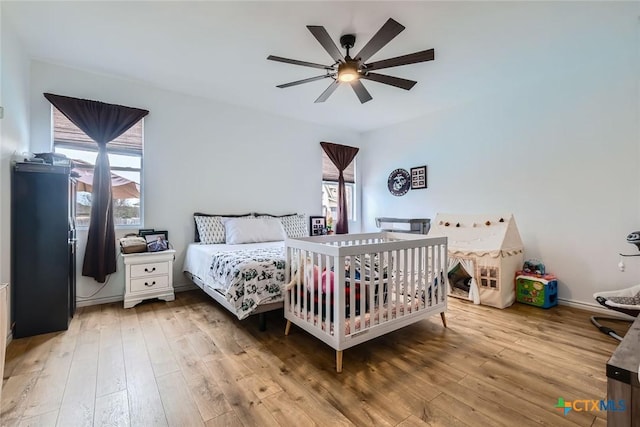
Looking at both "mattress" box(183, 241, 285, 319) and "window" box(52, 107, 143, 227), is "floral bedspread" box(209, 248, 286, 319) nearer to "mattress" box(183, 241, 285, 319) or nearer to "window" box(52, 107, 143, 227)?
"mattress" box(183, 241, 285, 319)

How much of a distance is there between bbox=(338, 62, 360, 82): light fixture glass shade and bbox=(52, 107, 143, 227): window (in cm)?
270

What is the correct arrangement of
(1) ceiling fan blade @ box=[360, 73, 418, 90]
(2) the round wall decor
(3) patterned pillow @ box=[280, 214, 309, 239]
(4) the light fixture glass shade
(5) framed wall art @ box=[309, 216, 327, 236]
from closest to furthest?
1. (4) the light fixture glass shade
2. (1) ceiling fan blade @ box=[360, 73, 418, 90]
3. (3) patterned pillow @ box=[280, 214, 309, 239]
4. (2) the round wall decor
5. (5) framed wall art @ box=[309, 216, 327, 236]

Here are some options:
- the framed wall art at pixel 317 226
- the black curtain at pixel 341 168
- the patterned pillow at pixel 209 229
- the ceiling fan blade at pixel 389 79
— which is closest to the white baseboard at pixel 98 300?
the patterned pillow at pixel 209 229

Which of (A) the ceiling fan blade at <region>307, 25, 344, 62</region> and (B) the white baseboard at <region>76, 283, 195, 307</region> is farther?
(B) the white baseboard at <region>76, 283, 195, 307</region>

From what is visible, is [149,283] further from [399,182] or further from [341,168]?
[399,182]

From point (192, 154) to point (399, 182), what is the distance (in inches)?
135

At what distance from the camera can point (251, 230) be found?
12.6 feet

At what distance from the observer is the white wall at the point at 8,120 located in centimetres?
218

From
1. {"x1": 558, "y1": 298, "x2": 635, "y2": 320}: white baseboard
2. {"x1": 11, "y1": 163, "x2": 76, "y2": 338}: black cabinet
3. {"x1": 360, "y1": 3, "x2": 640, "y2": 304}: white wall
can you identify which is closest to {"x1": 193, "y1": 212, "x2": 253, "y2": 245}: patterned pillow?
{"x1": 11, "y1": 163, "x2": 76, "y2": 338}: black cabinet

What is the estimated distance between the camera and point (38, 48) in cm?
272

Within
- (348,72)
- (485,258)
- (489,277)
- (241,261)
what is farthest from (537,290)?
(241,261)

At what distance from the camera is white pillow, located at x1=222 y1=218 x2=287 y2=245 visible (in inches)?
147

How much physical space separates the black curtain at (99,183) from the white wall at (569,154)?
14.2ft

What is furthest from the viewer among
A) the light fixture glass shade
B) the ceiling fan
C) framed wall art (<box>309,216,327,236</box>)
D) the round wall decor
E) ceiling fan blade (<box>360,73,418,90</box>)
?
framed wall art (<box>309,216,327,236</box>)
